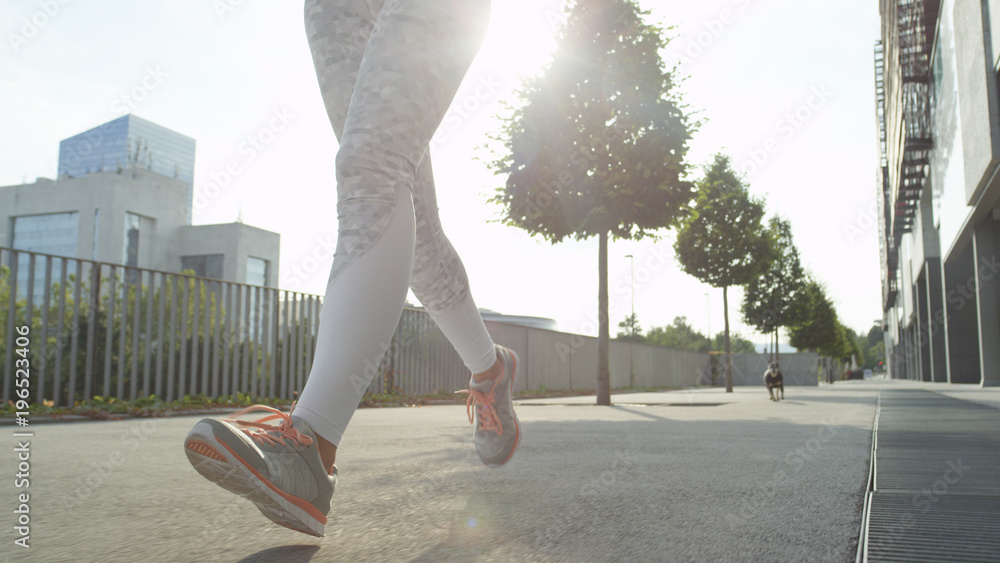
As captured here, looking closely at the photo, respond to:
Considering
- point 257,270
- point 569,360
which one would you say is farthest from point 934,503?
point 257,270

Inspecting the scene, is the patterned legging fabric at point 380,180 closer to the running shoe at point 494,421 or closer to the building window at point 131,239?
the running shoe at point 494,421

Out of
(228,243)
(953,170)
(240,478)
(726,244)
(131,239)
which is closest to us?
(240,478)

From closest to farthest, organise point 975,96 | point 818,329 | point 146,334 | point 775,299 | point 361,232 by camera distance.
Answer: point 361,232, point 146,334, point 975,96, point 775,299, point 818,329

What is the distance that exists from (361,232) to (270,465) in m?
0.50

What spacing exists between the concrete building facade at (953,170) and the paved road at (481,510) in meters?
12.0

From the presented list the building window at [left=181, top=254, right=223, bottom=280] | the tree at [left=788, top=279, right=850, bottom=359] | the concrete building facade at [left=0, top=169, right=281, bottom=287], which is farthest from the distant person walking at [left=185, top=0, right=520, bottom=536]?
the building window at [left=181, top=254, right=223, bottom=280]

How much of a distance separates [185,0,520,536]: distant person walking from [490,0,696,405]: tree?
Answer: 9.06 meters

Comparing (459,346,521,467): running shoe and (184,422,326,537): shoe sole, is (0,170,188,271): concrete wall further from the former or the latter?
(184,422,326,537): shoe sole

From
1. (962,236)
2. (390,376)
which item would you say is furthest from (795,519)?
(962,236)

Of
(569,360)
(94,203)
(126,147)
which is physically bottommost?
(569,360)

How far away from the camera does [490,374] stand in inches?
78.2

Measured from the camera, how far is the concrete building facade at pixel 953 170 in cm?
1177

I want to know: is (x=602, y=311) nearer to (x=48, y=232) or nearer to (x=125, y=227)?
(x=125, y=227)

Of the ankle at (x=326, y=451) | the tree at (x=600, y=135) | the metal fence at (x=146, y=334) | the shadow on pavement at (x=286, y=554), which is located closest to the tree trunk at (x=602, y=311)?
the tree at (x=600, y=135)
